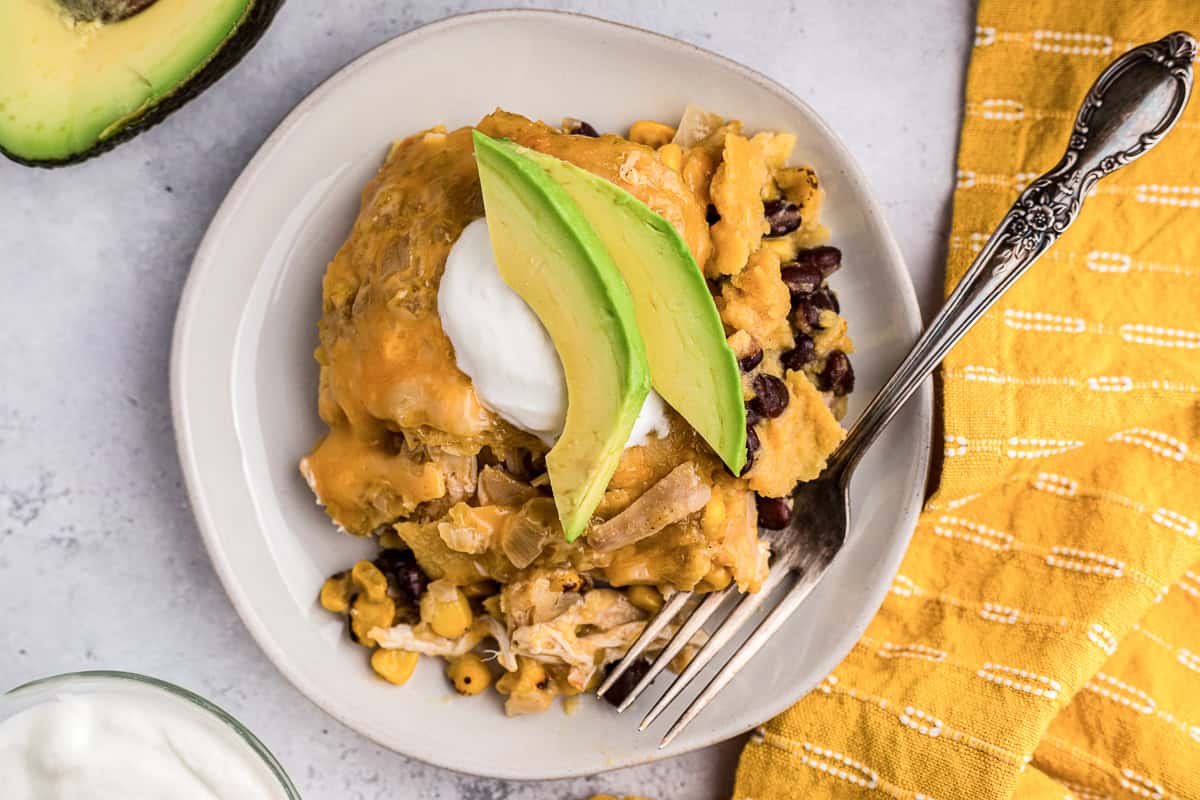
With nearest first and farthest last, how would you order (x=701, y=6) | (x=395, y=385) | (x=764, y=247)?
(x=395, y=385)
(x=764, y=247)
(x=701, y=6)

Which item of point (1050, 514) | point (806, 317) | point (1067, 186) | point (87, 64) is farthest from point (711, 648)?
point (87, 64)

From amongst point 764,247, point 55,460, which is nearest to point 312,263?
point 55,460

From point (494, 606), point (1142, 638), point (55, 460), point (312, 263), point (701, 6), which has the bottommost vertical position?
point (1142, 638)

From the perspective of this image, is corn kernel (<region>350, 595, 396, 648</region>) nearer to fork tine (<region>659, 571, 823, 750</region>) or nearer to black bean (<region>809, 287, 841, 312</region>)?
fork tine (<region>659, 571, 823, 750</region>)

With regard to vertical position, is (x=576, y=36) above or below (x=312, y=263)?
above

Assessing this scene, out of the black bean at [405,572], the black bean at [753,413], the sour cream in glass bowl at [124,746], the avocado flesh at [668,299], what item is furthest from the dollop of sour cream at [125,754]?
the black bean at [753,413]

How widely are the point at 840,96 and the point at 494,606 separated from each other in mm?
2002

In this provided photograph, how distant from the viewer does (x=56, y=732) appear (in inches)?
107

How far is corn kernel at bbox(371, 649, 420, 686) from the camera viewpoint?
338 centimetres

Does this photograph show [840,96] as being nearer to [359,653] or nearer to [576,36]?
[576,36]

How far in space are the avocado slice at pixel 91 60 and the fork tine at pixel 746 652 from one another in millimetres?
2273

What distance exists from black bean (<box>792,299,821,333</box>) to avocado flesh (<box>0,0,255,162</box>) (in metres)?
1.76

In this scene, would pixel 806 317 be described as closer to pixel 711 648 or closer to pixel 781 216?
pixel 781 216

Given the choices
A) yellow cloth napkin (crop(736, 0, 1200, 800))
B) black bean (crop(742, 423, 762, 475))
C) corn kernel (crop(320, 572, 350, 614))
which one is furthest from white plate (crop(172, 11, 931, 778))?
black bean (crop(742, 423, 762, 475))
